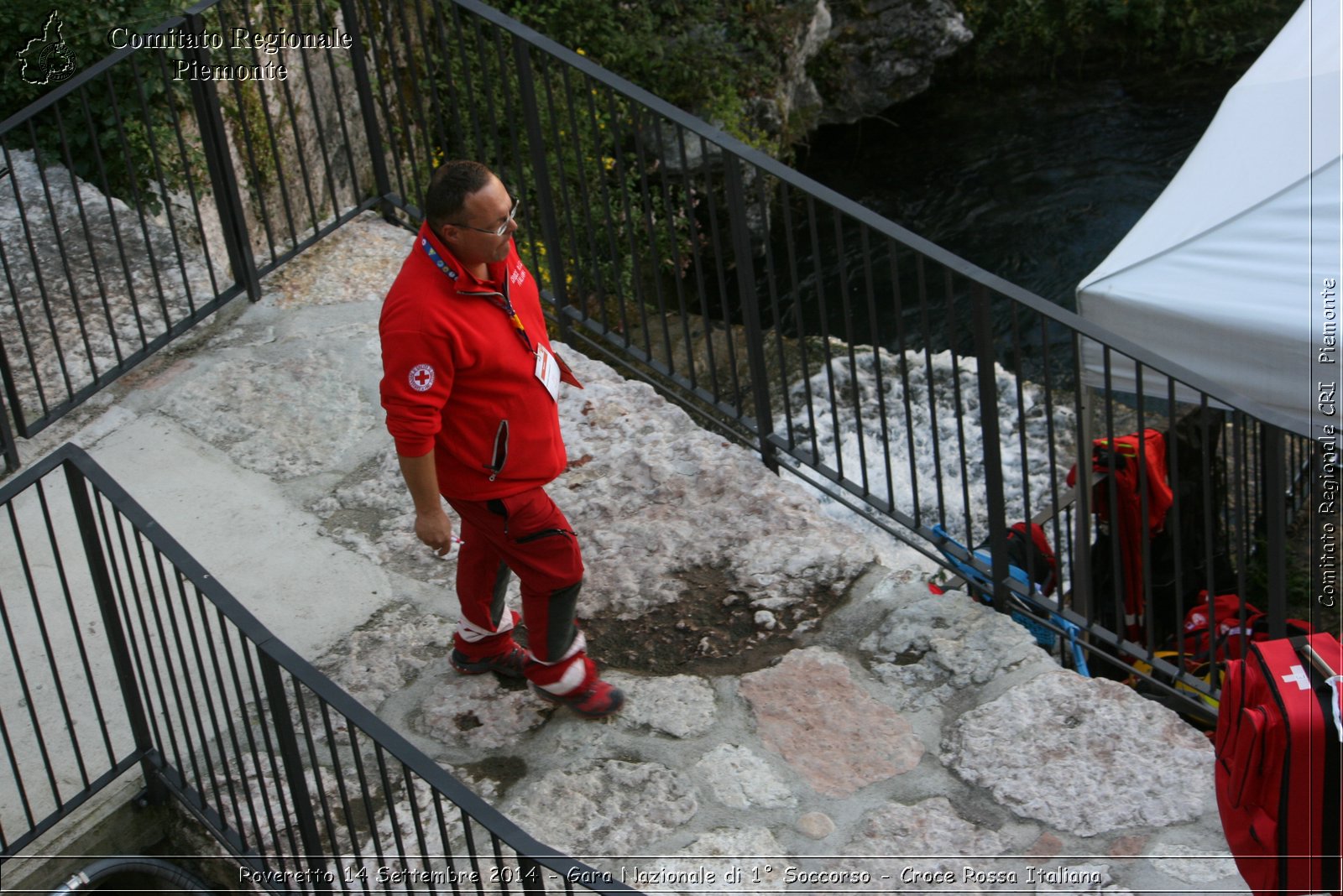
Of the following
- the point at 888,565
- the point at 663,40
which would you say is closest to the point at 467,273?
the point at 888,565

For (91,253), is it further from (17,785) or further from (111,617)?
(17,785)

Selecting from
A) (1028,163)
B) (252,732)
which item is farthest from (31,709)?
(1028,163)

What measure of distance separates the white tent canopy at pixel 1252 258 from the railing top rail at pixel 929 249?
95cm

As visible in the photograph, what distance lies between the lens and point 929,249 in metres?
3.73

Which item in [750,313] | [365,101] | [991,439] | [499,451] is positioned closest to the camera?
[499,451]

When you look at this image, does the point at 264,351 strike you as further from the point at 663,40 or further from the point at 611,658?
the point at 663,40

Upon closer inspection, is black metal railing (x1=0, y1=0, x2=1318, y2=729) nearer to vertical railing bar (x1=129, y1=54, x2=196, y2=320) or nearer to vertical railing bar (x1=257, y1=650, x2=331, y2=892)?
vertical railing bar (x1=129, y1=54, x2=196, y2=320)

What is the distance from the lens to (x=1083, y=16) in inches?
658

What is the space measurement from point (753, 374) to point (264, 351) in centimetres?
187

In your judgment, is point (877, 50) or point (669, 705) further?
point (877, 50)

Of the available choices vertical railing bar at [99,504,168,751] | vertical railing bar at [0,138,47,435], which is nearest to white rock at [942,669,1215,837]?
vertical railing bar at [99,504,168,751]

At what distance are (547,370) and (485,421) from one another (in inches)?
8.0

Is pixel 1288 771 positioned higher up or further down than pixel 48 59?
further down

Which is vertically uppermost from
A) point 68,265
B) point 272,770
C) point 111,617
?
point 68,265
